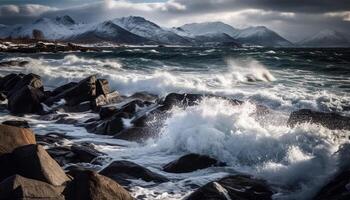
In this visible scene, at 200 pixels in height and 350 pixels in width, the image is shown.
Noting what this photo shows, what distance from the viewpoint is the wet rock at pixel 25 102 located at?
14328mm

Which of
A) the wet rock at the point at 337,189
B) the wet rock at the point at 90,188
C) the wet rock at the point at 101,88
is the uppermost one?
the wet rock at the point at 101,88

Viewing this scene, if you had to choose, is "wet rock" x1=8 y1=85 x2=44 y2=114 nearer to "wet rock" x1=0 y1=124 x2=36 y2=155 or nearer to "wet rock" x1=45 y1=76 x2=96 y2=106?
"wet rock" x1=45 y1=76 x2=96 y2=106

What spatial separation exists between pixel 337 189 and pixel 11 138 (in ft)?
17.2

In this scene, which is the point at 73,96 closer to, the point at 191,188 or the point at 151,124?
the point at 151,124

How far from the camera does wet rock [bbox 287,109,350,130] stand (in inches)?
433

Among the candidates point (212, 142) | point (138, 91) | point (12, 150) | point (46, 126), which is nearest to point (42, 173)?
point (12, 150)

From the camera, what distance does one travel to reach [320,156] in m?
7.63

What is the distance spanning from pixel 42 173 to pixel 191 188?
99.3 inches

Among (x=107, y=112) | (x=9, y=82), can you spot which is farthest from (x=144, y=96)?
(x=9, y=82)

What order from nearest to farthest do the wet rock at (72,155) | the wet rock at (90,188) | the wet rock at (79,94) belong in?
1. the wet rock at (90,188)
2. the wet rock at (72,155)
3. the wet rock at (79,94)

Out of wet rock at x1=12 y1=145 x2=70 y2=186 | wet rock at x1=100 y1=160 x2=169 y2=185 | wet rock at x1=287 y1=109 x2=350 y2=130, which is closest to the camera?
wet rock at x1=12 y1=145 x2=70 y2=186

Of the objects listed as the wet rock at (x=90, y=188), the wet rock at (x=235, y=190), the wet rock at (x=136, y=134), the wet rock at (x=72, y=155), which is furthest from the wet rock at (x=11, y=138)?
the wet rock at (x=136, y=134)

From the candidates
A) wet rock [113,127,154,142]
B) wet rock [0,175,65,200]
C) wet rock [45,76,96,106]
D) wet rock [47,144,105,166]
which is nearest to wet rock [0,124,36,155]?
wet rock [47,144,105,166]

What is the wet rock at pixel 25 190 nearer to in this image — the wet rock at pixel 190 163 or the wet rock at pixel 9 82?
the wet rock at pixel 190 163
